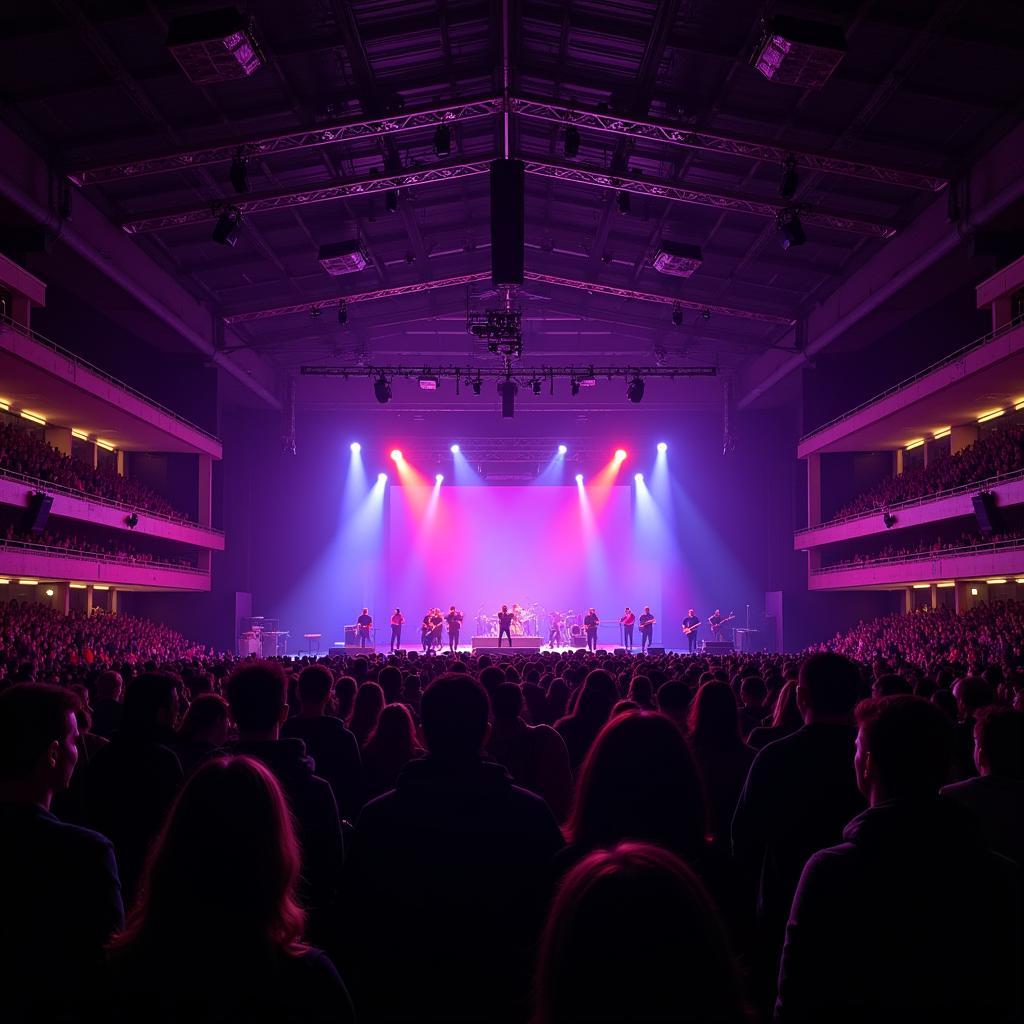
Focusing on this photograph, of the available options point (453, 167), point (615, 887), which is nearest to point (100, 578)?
point (453, 167)

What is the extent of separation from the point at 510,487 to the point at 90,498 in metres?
17.0

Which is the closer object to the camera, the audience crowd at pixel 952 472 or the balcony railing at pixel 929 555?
the balcony railing at pixel 929 555

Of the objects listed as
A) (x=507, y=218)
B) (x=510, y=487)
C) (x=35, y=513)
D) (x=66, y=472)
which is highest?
(x=507, y=218)

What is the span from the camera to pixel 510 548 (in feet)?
126

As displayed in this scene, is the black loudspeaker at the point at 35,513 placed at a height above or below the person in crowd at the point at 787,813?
above

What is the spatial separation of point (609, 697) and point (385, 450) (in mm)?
31158

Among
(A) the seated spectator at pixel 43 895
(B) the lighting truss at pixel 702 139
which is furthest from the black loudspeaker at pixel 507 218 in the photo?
(A) the seated spectator at pixel 43 895

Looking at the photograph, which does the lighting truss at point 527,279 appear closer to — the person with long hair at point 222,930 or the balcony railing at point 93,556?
the balcony railing at point 93,556

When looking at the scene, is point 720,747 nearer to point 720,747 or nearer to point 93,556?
point 720,747

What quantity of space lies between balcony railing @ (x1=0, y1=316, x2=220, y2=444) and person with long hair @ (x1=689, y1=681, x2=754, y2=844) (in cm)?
1868

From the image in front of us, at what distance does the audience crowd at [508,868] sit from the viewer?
169cm

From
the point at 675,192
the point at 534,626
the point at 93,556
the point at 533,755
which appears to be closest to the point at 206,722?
the point at 533,755

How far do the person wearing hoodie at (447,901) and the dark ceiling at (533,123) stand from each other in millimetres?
16311

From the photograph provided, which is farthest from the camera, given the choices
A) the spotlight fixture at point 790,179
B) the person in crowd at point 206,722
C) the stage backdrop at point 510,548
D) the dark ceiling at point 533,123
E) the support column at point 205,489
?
the stage backdrop at point 510,548
